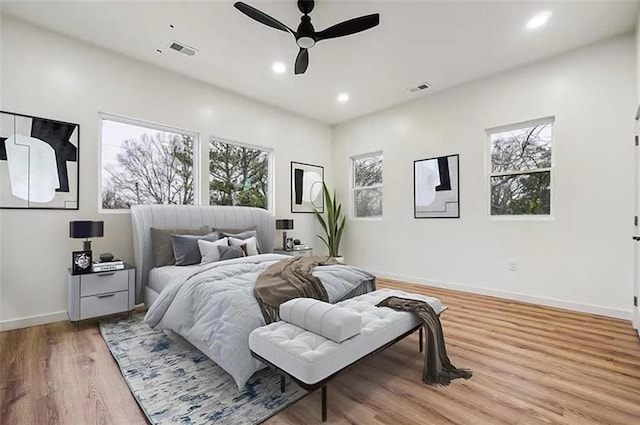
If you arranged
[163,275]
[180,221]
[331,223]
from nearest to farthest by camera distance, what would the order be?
[163,275]
[180,221]
[331,223]

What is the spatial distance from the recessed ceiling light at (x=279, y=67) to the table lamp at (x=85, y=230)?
9.24 ft

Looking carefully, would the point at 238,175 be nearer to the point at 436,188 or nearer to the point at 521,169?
the point at 436,188

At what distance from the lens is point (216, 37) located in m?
3.39

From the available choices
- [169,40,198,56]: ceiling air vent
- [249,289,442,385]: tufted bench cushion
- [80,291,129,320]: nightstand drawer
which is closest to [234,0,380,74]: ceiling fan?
[169,40,198,56]: ceiling air vent

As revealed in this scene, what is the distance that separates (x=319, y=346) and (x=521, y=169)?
3.91m

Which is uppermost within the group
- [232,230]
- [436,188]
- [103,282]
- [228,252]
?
[436,188]

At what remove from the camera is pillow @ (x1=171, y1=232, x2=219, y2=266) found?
3.62 m

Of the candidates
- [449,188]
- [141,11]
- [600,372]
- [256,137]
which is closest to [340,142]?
[256,137]

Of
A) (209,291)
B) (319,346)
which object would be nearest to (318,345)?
(319,346)

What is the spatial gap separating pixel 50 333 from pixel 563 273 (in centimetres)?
571

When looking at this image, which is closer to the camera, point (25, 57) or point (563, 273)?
point (25, 57)

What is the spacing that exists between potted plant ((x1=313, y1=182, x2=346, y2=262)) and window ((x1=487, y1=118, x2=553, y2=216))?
2844 millimetres

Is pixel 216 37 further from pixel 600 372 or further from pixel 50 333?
pixel 600 372

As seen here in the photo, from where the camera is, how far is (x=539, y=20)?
310 cm
